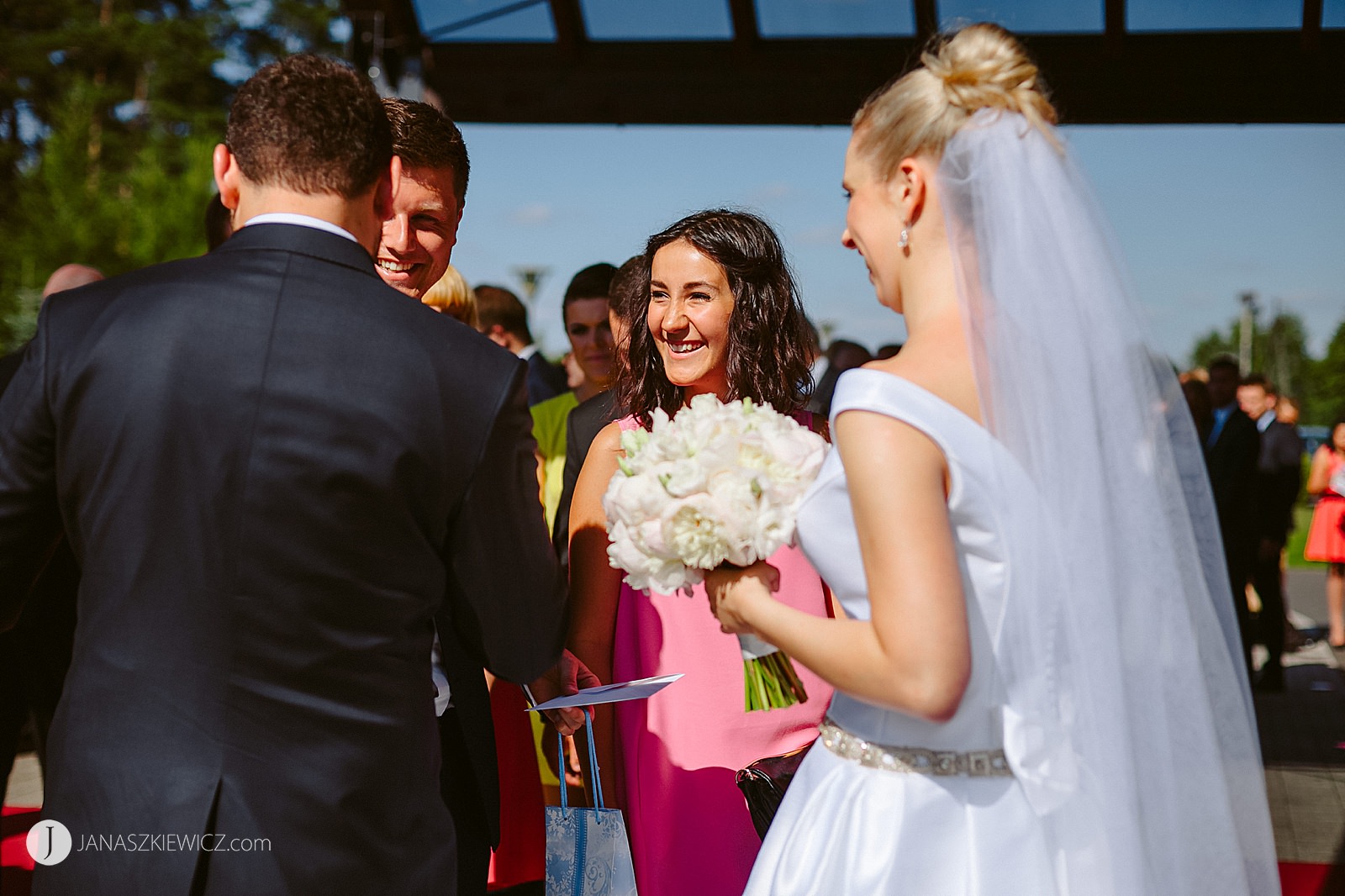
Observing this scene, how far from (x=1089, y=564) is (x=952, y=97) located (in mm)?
761

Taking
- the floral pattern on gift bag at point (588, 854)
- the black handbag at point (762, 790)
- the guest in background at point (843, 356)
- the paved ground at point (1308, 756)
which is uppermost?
the guest in background at point (843, 356)

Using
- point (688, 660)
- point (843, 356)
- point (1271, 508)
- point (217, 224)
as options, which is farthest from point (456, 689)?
point (1271, 508)

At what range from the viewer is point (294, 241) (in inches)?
66.1

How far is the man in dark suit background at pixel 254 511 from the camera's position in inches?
62.7

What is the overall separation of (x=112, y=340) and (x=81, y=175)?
30791mm

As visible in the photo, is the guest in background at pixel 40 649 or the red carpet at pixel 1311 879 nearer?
the guest in background at pixel 40 649

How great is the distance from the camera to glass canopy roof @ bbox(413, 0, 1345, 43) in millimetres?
5273

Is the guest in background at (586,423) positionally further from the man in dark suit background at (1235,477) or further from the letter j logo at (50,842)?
the man in dark suit background at (1235,477)

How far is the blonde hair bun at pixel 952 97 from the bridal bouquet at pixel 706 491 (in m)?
0.50

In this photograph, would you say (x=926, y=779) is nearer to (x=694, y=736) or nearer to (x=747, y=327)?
(x=694, y=736)

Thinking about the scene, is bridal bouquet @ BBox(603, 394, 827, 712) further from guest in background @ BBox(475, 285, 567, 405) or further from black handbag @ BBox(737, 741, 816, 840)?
guest in background @ BBox(475, 285, 567, 405)

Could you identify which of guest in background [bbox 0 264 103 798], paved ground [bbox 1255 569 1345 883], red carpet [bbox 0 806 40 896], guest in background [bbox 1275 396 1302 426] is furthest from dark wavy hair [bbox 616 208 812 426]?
guest in background [bbox 1275 396 1302 426]

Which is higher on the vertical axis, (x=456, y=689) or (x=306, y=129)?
(x=306, y=129)

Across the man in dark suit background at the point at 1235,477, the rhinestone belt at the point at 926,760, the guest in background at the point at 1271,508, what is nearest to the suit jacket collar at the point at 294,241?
the rhinestone belt at the point at 926,760
